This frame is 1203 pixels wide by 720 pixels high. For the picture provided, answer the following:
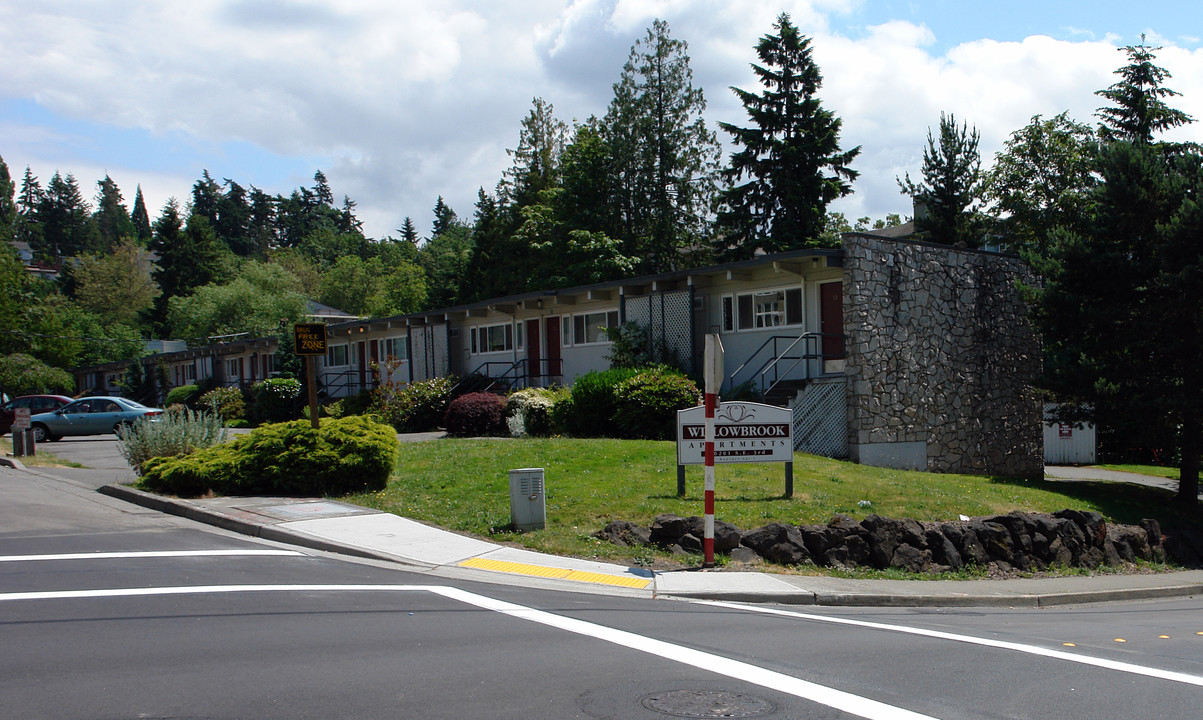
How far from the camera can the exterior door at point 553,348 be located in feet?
100

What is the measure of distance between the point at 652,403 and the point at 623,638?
13.1m

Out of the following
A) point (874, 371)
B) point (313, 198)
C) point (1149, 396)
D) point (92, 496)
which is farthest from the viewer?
point (313, 198)

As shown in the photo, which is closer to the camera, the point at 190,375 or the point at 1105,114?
the point at 1105,114

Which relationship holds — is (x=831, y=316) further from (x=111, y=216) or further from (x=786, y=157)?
(x=111, y=216)

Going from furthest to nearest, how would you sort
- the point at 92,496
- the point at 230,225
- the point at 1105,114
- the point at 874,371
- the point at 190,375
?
the point at 230,225 → the point at 190,375 → the point at 1105,114 → the point at 874,371 → the point at 92,496

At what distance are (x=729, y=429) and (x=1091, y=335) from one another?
37.0 ft

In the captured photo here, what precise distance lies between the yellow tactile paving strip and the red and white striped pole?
3.66 ft

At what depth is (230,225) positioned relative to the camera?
136 meters

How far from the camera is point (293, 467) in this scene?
14.5m

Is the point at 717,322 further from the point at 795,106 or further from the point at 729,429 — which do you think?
the point at 795,106

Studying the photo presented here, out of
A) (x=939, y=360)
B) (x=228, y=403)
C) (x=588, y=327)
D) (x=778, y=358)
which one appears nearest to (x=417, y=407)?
(x=588, y=327)

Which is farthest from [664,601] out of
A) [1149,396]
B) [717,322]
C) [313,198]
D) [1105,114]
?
[313,198]

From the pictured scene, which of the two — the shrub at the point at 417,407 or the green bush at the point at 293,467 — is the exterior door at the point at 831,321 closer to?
the green bush at the point at 293,467

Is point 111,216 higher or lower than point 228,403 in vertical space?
higher
